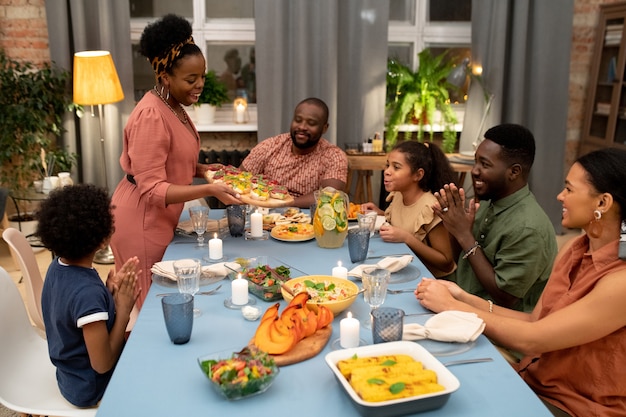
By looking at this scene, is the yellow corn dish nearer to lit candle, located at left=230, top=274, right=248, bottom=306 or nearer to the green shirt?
lit candle, located at left=230, top=274, right=248, bottom=306

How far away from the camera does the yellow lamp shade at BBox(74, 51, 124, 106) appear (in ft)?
13.4

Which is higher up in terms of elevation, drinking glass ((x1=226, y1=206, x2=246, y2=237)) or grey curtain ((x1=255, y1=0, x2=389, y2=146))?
grey curtain ((x1=255, y1=0, x2=389, y2=146))

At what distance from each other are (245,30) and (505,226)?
3278 millimetres

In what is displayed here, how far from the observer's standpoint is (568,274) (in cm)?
172

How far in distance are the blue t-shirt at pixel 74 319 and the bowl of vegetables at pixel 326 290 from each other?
0.54m

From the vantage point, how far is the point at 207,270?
207cm

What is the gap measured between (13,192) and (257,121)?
184 centimetres

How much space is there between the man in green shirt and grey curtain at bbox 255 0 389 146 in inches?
97.7

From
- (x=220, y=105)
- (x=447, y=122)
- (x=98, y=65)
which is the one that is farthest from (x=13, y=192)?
(x=447, y=122)

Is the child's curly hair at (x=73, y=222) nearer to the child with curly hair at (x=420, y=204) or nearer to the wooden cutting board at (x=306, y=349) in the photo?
the wooden cutting board at (x=306, y=349)

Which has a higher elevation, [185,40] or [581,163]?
[185,40]

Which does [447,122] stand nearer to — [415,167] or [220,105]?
[220,105]

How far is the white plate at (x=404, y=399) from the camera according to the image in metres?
1.24

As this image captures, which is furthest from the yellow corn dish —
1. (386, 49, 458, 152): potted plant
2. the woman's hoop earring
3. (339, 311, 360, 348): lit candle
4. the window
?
the window
